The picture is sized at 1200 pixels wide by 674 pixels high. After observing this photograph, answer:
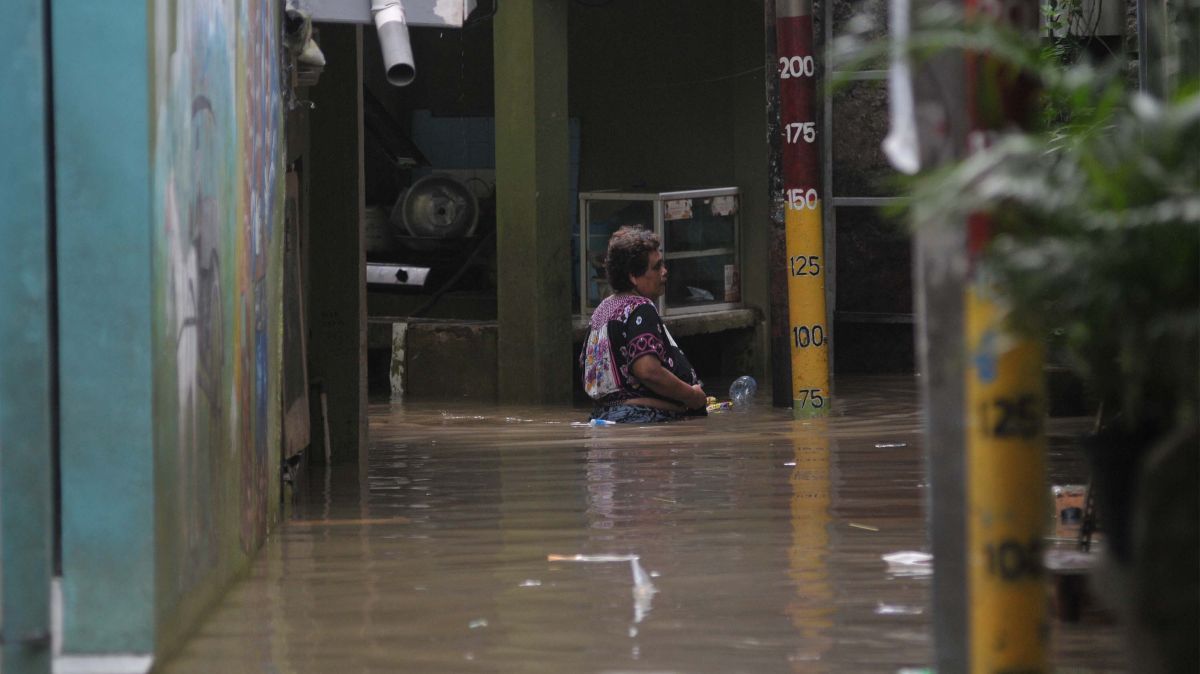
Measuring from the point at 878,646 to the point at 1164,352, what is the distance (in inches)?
87.0

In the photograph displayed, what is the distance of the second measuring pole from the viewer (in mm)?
12500

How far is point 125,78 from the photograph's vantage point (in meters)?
4.79

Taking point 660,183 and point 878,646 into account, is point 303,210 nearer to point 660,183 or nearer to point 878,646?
point 878,646

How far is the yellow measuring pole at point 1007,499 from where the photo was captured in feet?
11.2

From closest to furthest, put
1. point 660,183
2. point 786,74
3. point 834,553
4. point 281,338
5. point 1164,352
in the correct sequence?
point 1164,352
point 834,553
point 281,338
point 786,74
point 660,183

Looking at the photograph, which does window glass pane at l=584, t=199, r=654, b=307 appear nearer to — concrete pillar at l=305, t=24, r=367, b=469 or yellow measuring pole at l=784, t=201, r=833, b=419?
yellow measuring pole at l=784, t=201, r=833, b=419

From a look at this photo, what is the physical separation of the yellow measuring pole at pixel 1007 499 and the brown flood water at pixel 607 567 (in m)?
1.45

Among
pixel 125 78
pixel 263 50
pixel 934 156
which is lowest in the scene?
pixel 934 156

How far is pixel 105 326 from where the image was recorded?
4809 millimetres

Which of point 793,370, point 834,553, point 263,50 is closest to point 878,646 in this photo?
point 834,553

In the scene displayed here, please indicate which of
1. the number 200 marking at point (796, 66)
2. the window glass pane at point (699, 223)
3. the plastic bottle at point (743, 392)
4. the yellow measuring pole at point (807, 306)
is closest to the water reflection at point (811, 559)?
the yellow measuring pole at point (807, 306)

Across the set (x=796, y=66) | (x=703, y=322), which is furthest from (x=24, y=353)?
(x=703, y=322)

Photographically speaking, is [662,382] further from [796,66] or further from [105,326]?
[105,326]

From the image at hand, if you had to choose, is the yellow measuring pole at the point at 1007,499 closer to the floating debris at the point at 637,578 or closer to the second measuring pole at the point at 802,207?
the floating debris at the point at 637,578
